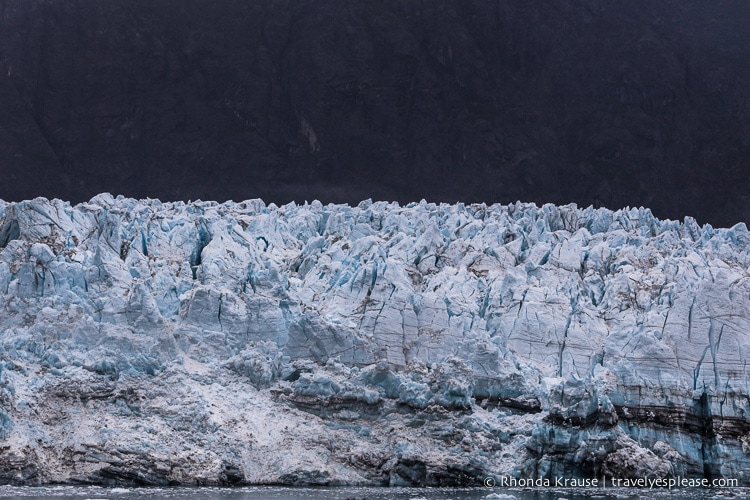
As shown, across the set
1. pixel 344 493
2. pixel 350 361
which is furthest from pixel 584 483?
pixel 350 361

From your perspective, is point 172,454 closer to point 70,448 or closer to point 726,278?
point 70,448

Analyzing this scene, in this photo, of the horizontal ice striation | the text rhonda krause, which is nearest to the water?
the text rhonda krause

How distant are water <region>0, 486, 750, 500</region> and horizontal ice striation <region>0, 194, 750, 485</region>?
0.57 meters

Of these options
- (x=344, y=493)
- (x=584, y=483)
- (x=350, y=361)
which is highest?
(x=350, y=361)

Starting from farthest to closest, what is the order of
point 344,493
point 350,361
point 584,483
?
point 350,361 → point 584,483 → point 344,493

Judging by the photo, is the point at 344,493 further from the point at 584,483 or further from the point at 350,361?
the point at 584,483

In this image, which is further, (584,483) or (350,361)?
(350,361)

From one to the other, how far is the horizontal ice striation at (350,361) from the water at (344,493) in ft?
1.85

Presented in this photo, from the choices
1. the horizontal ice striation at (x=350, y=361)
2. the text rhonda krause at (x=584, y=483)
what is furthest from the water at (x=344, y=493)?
the horizontal ice striation at (x=350, y=361)

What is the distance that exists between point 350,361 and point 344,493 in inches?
139

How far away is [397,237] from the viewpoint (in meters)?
27.7

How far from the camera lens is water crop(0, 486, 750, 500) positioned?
18.9m

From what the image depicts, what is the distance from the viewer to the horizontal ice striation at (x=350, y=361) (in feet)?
68.7

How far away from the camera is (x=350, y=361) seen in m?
22.8
